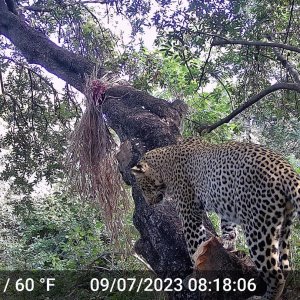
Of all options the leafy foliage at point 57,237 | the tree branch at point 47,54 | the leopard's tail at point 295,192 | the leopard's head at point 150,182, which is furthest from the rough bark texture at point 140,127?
the leafy foliage at point 57,237

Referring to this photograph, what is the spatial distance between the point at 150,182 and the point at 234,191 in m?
1.16

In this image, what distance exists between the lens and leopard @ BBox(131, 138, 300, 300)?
353 cm

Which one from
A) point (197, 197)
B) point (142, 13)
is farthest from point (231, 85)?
point (197, 197)

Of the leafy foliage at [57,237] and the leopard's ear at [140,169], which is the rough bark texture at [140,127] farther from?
the leafy foliage at [57,237]

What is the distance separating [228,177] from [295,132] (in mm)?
7223

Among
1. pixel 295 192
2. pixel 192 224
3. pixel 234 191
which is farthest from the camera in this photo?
pixel 192 224

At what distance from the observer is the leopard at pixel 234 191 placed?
353cm

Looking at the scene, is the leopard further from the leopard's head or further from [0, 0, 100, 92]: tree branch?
[0, 0, 100, 92]: tree branch

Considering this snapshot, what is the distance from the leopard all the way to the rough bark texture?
6.8 inches

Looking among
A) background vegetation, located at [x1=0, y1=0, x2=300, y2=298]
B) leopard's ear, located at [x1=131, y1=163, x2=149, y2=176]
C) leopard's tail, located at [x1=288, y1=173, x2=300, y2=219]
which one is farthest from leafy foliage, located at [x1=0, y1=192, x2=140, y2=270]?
leopard's tail, located at [x1=288, y1=173, x2=300, y2=219]

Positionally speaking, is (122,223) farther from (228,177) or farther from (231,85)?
(231,85)

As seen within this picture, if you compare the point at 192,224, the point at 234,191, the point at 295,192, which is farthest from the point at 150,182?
the point at 295,192

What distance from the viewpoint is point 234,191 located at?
A: 13.1 ft

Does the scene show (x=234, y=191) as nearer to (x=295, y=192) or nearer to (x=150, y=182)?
(x=295, y=192)
